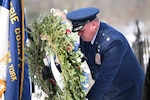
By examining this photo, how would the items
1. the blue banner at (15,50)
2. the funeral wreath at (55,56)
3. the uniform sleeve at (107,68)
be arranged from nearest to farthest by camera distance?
1. the funeral wreath at (55,56)
2. the uniform sleeve at (107,68)
3. the blue banner at (15,50)

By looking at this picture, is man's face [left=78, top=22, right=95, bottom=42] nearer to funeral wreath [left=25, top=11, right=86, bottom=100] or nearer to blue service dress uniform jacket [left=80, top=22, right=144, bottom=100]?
blue service dress uniform jacket [left=80, top=22, right=144, bottom=100]

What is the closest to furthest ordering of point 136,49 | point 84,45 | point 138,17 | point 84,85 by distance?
point 84,85 → point 84,45 → point 136,49 → point 138,17

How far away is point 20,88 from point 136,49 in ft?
9.21

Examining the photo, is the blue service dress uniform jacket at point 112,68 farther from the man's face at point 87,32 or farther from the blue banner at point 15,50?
the blue banner at point 15,50

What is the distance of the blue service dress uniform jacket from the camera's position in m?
1.82

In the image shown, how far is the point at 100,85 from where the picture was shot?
1807 mm

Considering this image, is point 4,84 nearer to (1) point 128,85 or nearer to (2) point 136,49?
(1) point 128,85

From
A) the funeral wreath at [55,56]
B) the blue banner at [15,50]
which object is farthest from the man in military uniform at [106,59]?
the blue banner at [15,50]

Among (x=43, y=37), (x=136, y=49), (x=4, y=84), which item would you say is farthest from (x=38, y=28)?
(x=136, y=49)

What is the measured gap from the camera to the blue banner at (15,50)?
6.34ft

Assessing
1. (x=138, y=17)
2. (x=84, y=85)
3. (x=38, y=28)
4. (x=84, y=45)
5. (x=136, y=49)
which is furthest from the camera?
(x=138, y=17)

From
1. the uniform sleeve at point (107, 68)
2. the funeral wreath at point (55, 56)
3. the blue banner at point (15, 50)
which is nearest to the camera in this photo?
the funeral wreath at point (55, 56)

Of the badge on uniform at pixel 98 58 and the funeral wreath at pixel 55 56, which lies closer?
the funeral wreath at pixel 55 56

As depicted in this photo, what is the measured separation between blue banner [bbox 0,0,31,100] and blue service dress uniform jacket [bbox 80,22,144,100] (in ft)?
1.09
